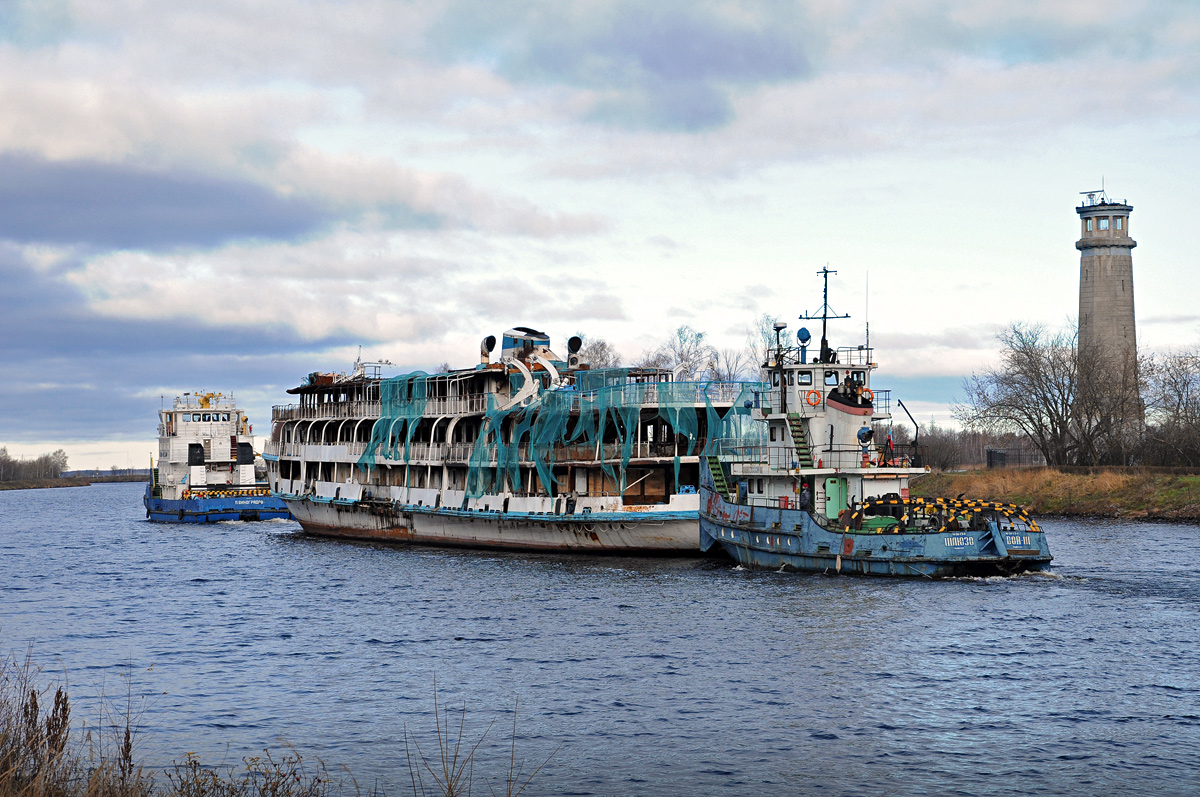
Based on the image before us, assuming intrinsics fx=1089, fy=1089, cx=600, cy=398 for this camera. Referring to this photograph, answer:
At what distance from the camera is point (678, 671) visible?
28.5m

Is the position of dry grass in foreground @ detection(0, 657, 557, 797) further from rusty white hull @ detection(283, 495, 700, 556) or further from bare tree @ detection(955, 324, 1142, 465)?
bare tree @ detection(955, 324, 1142, 465)

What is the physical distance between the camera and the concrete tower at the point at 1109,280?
96688 mm

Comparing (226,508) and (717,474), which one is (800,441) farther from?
(226,508)

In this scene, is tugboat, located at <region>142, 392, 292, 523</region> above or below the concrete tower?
below

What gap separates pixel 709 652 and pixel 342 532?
4896 cm

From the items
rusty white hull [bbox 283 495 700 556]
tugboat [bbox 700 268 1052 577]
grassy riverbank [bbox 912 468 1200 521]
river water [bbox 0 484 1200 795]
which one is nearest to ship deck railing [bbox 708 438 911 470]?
tugboat [bbox 700 268 1052 577]

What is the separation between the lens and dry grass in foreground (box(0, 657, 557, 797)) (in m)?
15.2

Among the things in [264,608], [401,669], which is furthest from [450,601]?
[401,669]

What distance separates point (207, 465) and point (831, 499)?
69.2 meters

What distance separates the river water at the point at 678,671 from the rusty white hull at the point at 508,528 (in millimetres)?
2372

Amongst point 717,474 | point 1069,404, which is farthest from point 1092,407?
point 717,474

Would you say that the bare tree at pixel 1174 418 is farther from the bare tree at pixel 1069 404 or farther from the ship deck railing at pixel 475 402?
the ship deck railing at pixel 475 402

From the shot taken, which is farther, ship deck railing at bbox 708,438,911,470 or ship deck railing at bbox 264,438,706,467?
ship deck railing at bbox 264,438,706,467

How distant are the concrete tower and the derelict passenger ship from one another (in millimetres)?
55300
